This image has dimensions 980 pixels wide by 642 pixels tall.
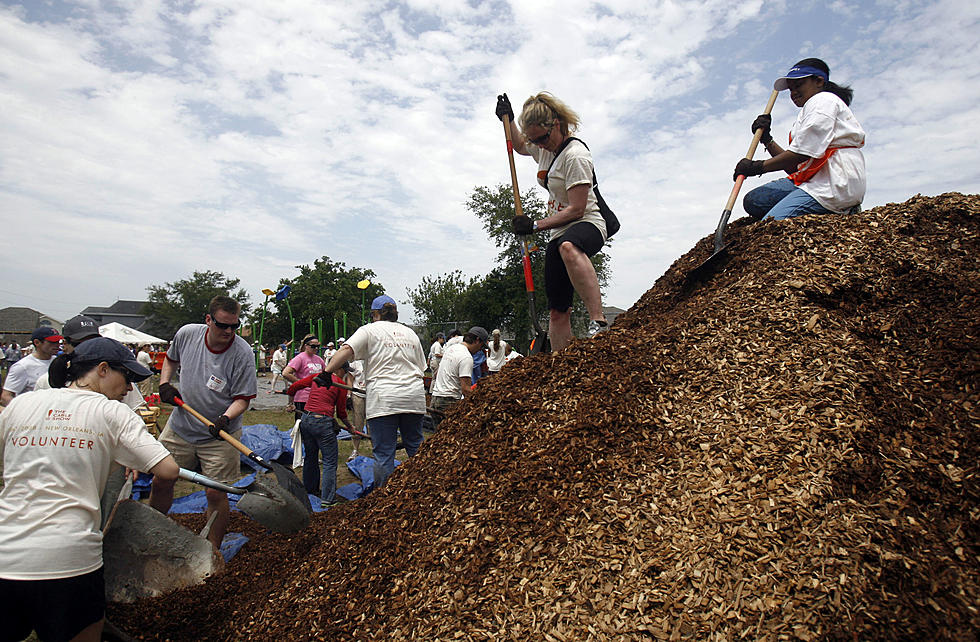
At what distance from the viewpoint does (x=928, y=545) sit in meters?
2.01

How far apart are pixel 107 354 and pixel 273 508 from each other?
142 centimetres

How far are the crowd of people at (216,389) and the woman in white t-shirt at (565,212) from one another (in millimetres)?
10

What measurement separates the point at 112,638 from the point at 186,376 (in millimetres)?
2053

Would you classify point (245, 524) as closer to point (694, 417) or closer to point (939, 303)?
point (694, 417)

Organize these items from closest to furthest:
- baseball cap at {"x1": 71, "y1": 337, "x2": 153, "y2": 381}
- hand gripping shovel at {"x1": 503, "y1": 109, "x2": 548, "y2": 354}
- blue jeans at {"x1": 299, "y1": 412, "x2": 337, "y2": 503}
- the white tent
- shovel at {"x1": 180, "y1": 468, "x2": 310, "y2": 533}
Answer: baseball cap at {"x1": 71, "y1": 337, "x2": 153, "y2": 381}
shovel at {"x1": 180, "y1": 468, "x2": 310, "y2": 533}
hand gripping shovel at {"x1": 503, "y1": 109, "x2": 548, "y2": 354}
blue jeans at {"x1": 299, "y1": 412, "x2": 337, "y2": 503}
the white tent

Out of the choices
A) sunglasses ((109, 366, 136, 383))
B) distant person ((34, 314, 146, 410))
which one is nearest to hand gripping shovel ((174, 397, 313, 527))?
distant person ((34, 314, 146, 410))

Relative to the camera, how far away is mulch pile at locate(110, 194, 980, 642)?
198 cm

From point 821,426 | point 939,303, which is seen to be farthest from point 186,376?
point 939,303

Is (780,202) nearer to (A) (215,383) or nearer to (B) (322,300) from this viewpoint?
(A) (215,383)

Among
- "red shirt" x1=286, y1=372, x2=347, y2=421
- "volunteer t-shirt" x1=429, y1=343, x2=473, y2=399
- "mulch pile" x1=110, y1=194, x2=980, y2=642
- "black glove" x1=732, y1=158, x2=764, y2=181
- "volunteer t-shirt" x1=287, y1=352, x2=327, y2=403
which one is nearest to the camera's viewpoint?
"mulch pile" x1=110, y1=194, x2=980, y2=642

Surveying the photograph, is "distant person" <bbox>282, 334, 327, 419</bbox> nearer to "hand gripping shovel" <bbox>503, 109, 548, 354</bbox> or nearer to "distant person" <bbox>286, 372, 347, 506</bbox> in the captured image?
"distant person" <bbox>286, 372, 347, 506</bbox>

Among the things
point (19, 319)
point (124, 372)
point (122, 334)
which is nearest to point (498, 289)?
point (122, 334)

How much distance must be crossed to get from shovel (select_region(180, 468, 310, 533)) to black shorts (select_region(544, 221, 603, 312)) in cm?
233

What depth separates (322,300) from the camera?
158 feet
